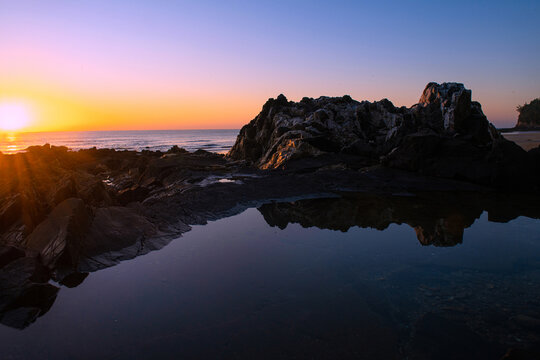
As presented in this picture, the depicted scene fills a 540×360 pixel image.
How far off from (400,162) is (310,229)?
31.3 feet

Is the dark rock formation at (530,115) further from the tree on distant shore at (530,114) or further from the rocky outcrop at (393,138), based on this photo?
the rocky outcrop at (393,138)

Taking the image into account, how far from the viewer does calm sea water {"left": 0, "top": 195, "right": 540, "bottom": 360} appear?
412 cm

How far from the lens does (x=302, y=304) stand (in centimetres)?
510

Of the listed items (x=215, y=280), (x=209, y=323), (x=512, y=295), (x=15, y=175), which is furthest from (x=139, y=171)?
(x=512, y=295)

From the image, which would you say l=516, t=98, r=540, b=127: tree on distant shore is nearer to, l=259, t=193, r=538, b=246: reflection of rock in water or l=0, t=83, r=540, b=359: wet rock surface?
l=0, t=83, r=540, b=359: wet rock surface

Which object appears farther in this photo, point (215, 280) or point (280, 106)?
point (280, 106)

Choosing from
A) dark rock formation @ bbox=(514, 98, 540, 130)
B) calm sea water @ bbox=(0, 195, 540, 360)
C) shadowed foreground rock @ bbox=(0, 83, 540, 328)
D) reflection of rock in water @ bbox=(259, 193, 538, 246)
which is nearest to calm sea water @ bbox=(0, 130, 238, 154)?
shadowed foreground rock @ bbox=(0, 83, 540, 328)

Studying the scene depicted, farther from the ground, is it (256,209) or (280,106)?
(280,106)

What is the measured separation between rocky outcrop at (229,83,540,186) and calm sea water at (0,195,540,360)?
780cm

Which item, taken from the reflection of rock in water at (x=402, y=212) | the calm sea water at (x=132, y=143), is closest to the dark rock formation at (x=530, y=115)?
the calm sea water at (x=132, y=143)

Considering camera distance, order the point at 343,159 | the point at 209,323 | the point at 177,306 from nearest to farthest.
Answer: the point at 209,323 < the point at 177,306 < the point at 343,159

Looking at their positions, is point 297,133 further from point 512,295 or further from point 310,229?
point 512,295

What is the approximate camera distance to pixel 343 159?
18.9 m

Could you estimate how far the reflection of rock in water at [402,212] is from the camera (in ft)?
29.3
